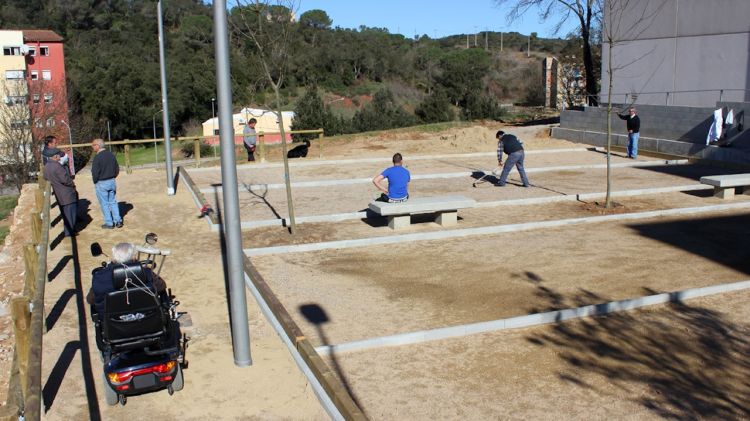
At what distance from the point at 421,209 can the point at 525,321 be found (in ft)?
15.9

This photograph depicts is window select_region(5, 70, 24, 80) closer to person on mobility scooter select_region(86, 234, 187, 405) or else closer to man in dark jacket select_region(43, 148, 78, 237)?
man in dark jacket select_region(43, 148, 78, 237)

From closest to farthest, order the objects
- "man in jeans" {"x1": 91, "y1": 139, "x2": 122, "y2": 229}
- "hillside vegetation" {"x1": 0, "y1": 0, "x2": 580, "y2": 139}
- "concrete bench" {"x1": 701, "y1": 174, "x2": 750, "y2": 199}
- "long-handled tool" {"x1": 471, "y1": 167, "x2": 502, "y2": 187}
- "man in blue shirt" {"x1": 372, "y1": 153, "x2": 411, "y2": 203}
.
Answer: "man in jeans" {"x1": 91, "y1": 139, "x2": 122, "y2": 229} → "man in blue shirt" {"x1": 372, "y1": 153, "x2": 411, "y2": 203} → "concrete bench" {"x1": 701, "y1": 174, "x2": 750, "y2": 199} → "long-handled tool" {"x1": 471, "y1": 167, "x2": 502, "y2": 187} → "hillside vegetation" {"x1": 0, "y1": 0, "x2": 580, "y2": 139}

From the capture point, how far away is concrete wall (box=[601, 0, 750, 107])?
80.7ft

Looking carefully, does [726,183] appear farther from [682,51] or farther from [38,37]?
[38,37]

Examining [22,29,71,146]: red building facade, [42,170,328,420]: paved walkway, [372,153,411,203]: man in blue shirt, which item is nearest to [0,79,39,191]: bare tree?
[22,29,71,146]: red building facade

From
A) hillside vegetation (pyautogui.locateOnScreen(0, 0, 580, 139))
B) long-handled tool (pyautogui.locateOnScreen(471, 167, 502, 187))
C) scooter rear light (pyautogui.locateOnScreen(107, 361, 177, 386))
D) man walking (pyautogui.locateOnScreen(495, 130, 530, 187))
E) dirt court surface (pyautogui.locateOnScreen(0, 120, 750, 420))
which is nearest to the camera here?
scooter rear light (pyautogui.locateOnScreen(107, 361, 177, 386))

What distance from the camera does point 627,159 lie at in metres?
21.7

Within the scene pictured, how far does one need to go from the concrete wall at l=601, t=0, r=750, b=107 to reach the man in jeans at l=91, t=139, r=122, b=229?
56.2 feet

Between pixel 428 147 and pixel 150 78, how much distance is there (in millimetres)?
46901

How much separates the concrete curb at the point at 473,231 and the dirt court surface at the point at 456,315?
0.73ft

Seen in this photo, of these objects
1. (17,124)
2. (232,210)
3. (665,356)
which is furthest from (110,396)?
(17,124)

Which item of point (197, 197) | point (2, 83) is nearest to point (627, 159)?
point (197, 197)

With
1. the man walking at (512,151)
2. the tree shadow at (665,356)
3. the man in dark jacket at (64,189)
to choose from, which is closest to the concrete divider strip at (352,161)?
the man walking at (512,151)

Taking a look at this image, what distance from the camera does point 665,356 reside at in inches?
294
